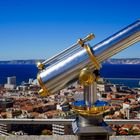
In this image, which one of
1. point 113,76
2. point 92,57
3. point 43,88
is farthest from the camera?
point 113,76

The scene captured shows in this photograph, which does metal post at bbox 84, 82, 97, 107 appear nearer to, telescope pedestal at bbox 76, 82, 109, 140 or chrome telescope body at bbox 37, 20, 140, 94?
telescope pedestal at bbox 76, 82, 109, 140

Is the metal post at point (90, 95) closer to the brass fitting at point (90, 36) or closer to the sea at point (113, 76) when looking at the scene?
the brass fitting at point (90, 36)

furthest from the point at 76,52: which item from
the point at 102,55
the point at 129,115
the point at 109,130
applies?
the point at 129,115

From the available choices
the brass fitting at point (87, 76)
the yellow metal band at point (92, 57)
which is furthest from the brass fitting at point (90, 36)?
the brass fitting at point (87, 76)

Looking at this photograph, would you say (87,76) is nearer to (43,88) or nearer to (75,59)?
(75,59)

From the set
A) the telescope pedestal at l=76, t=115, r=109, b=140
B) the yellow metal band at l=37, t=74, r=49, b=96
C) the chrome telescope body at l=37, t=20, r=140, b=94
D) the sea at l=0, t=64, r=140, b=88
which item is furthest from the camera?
the sea at l=0, t=64, r=140, b=88

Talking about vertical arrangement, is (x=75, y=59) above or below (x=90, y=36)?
below

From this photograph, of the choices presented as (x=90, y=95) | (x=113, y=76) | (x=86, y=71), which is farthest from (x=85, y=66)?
(x=113, y=76)

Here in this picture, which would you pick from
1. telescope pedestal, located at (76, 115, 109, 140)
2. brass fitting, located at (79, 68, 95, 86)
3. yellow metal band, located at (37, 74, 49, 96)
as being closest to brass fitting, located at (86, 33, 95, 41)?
brass fitting, located at (79, 68, 95, 86)
